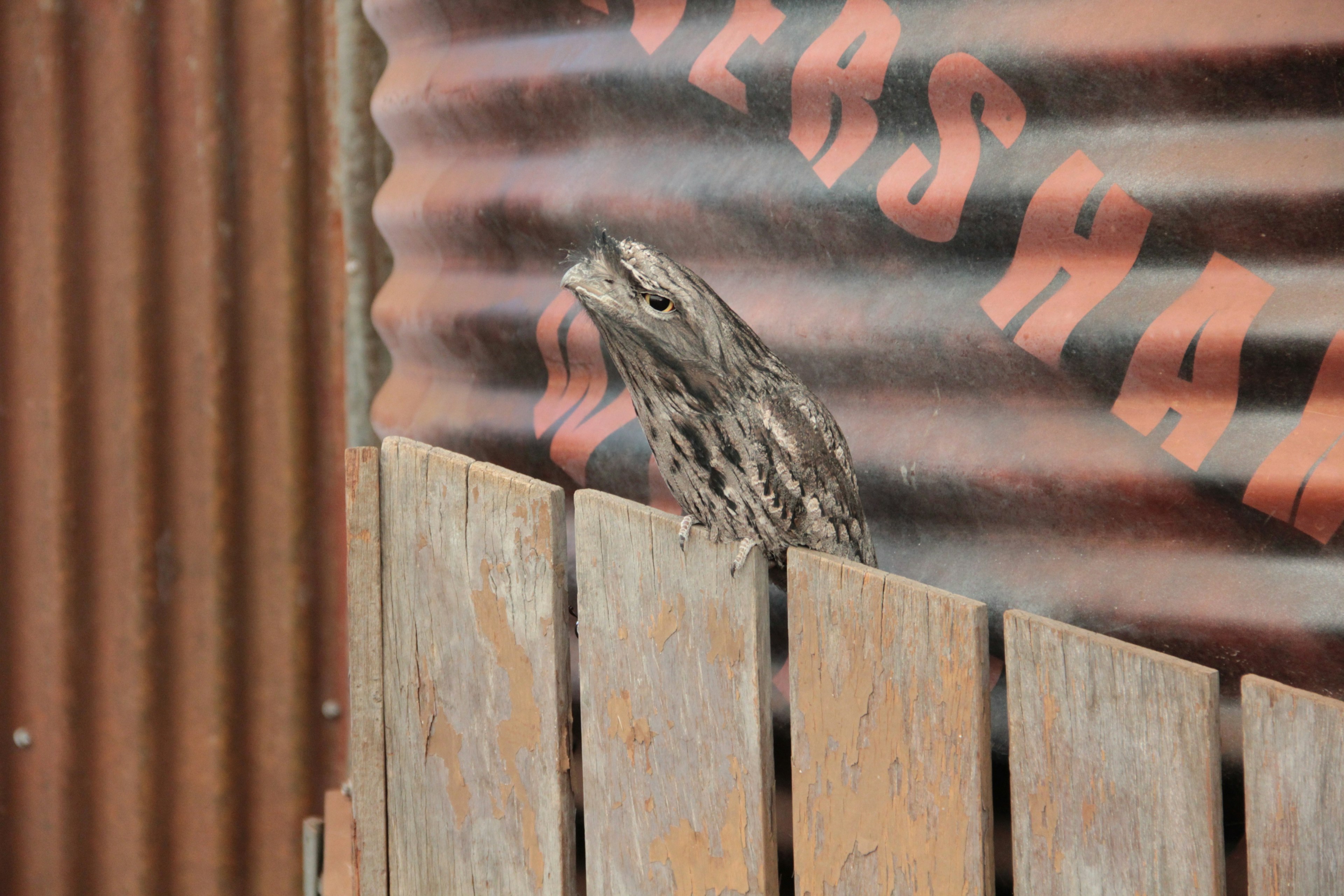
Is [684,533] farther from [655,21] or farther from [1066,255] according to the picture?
[655,21]

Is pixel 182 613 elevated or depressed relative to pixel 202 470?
depressed

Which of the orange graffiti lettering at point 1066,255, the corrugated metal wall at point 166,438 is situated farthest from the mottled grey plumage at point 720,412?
the corrugated metal wall at point 166,438

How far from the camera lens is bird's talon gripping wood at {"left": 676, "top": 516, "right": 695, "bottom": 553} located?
4.41 feet

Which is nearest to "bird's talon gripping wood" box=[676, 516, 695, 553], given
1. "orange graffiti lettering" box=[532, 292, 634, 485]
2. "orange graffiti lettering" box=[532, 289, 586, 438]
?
"orange graffiti lettering" box=[532, 292, 634, 485]

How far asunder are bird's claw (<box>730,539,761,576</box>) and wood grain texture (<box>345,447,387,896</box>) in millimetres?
653

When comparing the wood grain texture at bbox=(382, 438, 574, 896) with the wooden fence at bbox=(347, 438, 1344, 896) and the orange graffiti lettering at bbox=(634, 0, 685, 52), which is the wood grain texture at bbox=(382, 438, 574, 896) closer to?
the wooden fence at bbox=(347, 438, 1344, 896)

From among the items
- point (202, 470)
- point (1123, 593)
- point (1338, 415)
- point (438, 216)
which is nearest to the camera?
point (1338, 415)

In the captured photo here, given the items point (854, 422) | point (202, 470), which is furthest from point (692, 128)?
point (202, 470)

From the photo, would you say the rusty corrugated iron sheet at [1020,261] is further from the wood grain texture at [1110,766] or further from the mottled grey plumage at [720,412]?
the wood grain texture at [1110,766]

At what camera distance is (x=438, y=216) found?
2.12 metres

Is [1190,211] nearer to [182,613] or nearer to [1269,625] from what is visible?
[1269,625]

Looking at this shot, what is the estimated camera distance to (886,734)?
118cm

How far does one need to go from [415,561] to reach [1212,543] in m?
1.12

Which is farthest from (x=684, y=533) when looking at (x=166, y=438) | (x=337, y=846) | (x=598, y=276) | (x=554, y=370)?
(x=166, y=438)
